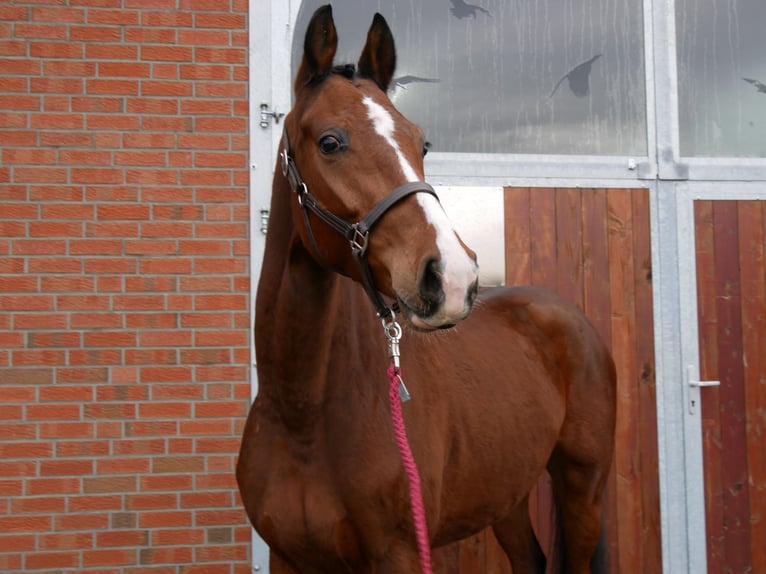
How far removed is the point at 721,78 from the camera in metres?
4.04

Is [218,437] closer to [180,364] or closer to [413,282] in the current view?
[180,364]

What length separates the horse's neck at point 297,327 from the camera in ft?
6.49

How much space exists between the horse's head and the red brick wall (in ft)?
4.78

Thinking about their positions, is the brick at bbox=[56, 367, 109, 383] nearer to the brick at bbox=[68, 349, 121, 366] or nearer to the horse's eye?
the brick at bbox=[68, 349, 121, 366]

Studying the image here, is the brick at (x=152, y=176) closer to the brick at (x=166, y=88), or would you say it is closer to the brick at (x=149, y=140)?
the brick at (x=149, y=140)

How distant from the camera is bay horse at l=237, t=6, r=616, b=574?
1634 mm

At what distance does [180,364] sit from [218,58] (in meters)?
1.42

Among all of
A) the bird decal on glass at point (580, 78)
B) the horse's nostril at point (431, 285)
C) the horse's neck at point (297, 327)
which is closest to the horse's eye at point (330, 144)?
the horse's neck at point (297, 327)

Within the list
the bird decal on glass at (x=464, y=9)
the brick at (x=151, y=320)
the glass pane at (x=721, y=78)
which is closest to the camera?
the brick at (x=151, y=320)

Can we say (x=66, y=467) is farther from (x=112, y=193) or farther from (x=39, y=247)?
(x=112, y=193)

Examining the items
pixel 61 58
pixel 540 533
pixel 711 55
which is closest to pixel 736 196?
pixel 711 55

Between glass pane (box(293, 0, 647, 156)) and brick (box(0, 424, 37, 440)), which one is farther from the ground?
glass pane (box(293, 0, 647, 156))

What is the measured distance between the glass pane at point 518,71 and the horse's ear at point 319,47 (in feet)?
5.65

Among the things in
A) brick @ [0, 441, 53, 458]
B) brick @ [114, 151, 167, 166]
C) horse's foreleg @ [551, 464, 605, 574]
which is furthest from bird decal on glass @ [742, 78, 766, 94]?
brick @ [0, 441, 53, 458]
